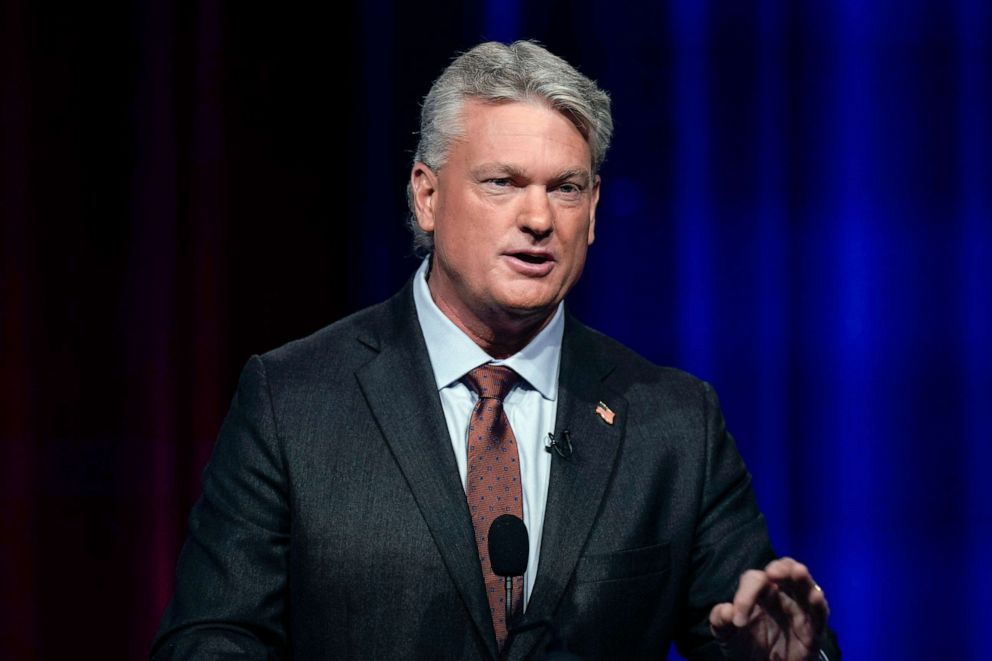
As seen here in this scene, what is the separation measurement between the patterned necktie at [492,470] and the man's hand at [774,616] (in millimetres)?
341

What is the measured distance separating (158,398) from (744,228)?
4.90 feet

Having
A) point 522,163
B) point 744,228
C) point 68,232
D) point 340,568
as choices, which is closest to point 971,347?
point 744,228

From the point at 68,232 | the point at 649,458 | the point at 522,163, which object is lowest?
the point at 649,458

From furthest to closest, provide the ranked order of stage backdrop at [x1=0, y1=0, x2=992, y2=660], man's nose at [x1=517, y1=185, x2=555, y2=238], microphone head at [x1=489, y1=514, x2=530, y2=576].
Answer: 1. stage backdrop at [x1=0, y1=0, x2=992, y2=660]
2. man's nose at [x1=517, y1=185, x2=555, y2=238]
3. microphone head at [x1=489, y1=514, x2=530, y2=576]

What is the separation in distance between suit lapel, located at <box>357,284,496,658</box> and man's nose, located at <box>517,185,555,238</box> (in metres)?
0.26

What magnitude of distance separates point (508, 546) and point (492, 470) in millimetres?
334

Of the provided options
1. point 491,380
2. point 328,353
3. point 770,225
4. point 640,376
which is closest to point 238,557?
point 328,353

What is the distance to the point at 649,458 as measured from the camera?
1.89 meters

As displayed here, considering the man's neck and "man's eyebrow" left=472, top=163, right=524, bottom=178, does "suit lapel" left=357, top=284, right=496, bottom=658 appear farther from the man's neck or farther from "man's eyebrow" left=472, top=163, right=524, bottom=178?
"man's eyebrow" left=472, top=163, right=524, bottom=178

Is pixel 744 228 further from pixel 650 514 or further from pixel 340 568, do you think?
pixel 340 568

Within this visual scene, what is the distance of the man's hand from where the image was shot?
1477mm

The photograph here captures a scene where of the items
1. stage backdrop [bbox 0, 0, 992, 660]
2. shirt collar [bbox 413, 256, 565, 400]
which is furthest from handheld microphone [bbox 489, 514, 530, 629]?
stage backdrop [bbox 0, 0, 992, 660]

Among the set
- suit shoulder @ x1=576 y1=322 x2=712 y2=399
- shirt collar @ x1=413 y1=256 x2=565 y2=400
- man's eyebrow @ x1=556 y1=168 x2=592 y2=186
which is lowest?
suit shoulder @ x1=576 y1=322 x2=712 y2=399

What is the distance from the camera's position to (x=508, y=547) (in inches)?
58.0
